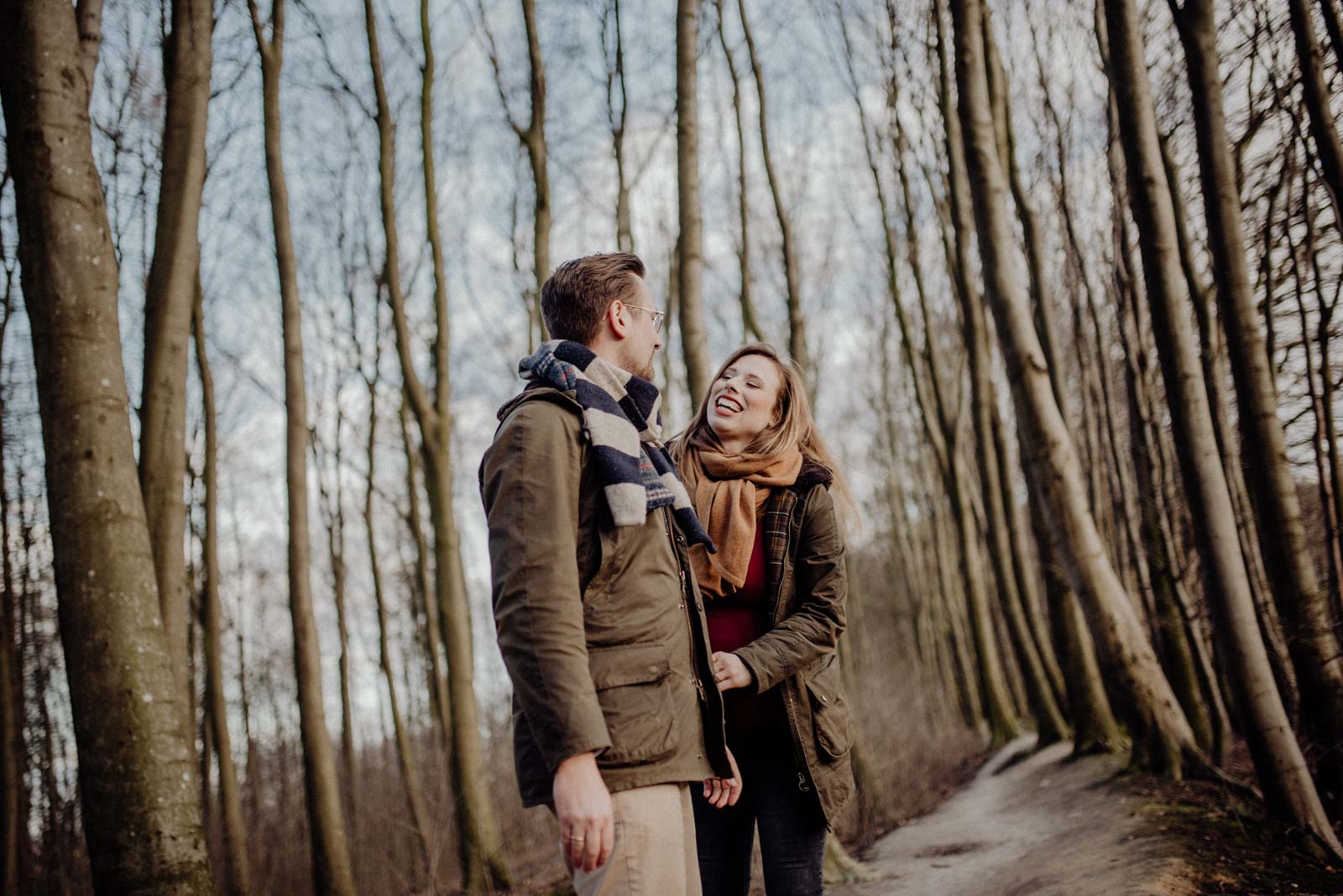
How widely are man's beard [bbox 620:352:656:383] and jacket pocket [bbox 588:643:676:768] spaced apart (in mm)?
662

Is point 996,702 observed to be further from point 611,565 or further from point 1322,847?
point 611,565

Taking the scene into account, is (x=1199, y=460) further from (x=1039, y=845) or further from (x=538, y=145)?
(x=538, y=145)

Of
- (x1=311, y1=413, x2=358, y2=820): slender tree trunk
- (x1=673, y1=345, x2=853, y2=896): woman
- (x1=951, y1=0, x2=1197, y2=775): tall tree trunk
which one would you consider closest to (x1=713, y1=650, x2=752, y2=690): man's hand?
(x1=673, y1=345, x2=853, y2=896): woman

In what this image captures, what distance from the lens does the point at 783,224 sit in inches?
381

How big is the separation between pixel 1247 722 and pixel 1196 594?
5.34 meters

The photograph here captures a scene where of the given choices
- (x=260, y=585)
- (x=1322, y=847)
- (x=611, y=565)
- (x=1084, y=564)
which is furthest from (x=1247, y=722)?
(x=260, y=585)

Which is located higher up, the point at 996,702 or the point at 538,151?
the point at 538,151

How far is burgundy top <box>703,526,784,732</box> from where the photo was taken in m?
2.48

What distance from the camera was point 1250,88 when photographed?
722cm

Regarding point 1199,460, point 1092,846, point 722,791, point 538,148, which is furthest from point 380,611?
point 722,791

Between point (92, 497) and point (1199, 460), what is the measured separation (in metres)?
4.86

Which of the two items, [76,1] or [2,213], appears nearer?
[76,1]

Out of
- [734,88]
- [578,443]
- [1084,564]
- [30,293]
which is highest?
[734,88]

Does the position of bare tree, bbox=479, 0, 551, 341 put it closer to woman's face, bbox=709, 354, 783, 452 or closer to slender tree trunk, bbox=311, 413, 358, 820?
woman's face, bbox=709, 354, 783, 452
